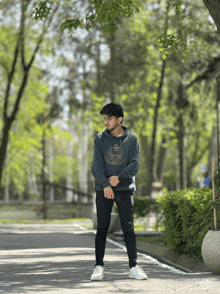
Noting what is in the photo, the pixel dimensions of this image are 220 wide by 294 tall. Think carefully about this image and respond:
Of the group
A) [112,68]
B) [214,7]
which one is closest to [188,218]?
[214,7]

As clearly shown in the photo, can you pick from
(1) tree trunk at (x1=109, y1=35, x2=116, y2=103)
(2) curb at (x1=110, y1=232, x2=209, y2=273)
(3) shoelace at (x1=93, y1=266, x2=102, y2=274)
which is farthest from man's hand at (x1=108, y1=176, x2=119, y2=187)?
(1) tree trunk at (x1=109, y1=35, x2=116, y2=103)

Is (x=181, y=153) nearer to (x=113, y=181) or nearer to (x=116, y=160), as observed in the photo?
(x=116, y=160)

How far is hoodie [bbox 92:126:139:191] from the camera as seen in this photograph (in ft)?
19.9

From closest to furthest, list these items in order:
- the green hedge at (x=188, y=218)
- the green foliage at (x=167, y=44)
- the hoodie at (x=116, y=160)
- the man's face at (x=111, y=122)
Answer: the hoodie at (x=116, y=160) < the man's face at (x=111, y=122) < the green hedge at (x=188, y=218) < the green foliage at (x=167, y=44)

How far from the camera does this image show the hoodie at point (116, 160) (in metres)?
6.07

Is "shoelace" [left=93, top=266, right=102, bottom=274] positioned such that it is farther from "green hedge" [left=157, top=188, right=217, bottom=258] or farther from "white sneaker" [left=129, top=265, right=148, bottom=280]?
"green hedge" [left=157, top=188, right=217, bottom=258]

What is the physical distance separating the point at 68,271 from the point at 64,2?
59.6 feet

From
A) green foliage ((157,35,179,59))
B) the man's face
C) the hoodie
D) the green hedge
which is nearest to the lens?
the hoodie

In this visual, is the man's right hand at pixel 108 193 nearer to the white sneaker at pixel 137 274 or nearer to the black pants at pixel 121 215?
the black pants at pixel 121 215

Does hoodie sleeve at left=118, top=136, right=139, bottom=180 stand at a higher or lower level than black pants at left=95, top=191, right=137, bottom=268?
higher

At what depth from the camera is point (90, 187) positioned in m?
40.8

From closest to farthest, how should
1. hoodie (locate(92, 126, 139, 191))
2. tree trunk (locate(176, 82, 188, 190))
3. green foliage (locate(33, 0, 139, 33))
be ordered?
1. hoodie (locate(92, 126, 139, 191))
2. green foliage (locate(33, 0, 139, 33))
3. tree trunk (locate(176, 82, 188, 190))

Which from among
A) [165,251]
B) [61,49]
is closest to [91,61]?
[61,49]

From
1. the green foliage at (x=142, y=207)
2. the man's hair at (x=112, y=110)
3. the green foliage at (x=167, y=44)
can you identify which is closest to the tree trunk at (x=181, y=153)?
the green foliage at (x=142, y=207)
